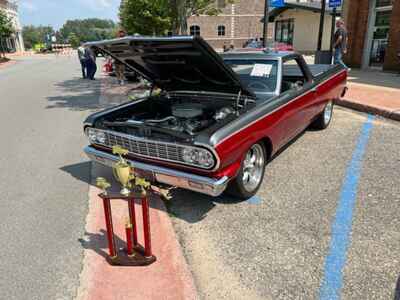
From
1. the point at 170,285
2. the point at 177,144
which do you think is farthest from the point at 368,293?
the point at 177,144

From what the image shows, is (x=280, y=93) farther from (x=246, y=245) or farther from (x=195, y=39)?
(x=246, y=245)

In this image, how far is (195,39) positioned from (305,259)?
2243mm

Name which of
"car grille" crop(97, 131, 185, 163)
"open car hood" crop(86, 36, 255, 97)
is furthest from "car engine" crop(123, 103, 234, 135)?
"open car hood" crop(86, 36, 255, 97)

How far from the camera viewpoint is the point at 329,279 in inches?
99.8

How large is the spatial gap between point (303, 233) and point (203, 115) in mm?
1801

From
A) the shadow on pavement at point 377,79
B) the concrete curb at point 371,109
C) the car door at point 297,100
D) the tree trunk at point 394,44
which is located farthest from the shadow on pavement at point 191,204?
the tree trunk at point 394,44

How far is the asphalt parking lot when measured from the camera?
98.5 inches

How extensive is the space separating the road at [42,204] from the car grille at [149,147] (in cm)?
88

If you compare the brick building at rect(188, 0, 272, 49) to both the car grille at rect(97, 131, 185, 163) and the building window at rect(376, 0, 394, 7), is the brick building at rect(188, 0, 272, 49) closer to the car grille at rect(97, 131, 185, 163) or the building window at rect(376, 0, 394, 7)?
the building window at rect(376, 0, 394, 7)

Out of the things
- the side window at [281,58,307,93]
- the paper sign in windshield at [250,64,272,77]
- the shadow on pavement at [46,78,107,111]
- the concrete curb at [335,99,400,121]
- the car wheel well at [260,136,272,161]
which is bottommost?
the shadow on pavement at [46,78,107,111]

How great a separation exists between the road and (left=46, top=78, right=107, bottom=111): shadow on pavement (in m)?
1.20

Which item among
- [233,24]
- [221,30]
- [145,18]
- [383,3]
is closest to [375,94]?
[383,3]

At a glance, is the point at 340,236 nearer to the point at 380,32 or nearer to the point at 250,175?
the point at 250,175

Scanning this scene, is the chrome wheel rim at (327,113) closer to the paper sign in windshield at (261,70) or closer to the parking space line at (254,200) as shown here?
the paper sign in windshield at (261,70)
